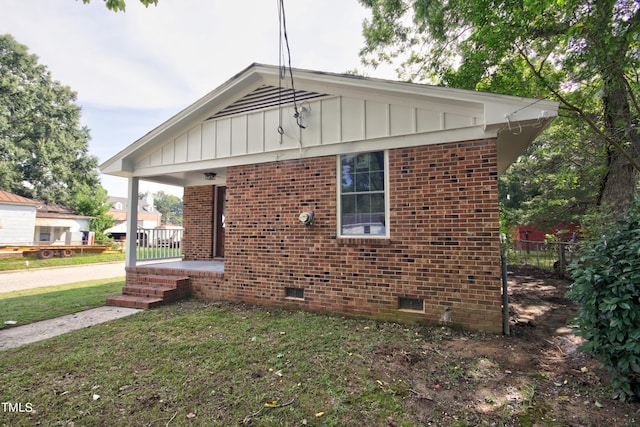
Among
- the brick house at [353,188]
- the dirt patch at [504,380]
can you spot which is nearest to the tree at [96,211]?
the brick house at [353,188]

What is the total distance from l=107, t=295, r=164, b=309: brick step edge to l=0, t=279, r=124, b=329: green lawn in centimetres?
45

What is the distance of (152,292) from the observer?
21.3ft

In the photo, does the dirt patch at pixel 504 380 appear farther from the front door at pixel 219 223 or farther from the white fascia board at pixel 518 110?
the front door at pixel 219 223

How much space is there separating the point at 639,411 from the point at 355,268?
11.4 feet

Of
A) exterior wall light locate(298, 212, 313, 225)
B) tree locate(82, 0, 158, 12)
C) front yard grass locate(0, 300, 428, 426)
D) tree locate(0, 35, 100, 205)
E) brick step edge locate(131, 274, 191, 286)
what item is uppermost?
tree locate(0, 35, 100, 205)

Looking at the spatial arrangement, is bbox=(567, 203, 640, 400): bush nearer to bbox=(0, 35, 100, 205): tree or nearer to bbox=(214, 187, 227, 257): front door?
bbox=(214, 187, 227, 257): front door

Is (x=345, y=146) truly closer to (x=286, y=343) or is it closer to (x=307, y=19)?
(x=307, y=19)

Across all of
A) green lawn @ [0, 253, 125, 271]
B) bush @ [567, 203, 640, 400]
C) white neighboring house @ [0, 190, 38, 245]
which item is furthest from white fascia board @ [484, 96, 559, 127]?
white neighboring house @ [0, 190, 38, 245]

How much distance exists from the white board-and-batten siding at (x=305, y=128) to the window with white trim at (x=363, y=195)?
1.37 ft

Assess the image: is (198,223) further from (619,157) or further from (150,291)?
(619,157)

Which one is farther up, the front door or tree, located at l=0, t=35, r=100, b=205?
tree, located at l=0, t=35, r=100, b=205

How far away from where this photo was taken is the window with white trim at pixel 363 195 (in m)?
5.21

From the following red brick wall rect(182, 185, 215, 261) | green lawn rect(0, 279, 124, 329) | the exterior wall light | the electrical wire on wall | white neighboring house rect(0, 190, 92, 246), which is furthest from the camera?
white neighboring house rect(0, 190, 92, 246)

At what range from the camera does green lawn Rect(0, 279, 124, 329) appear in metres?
5.79
